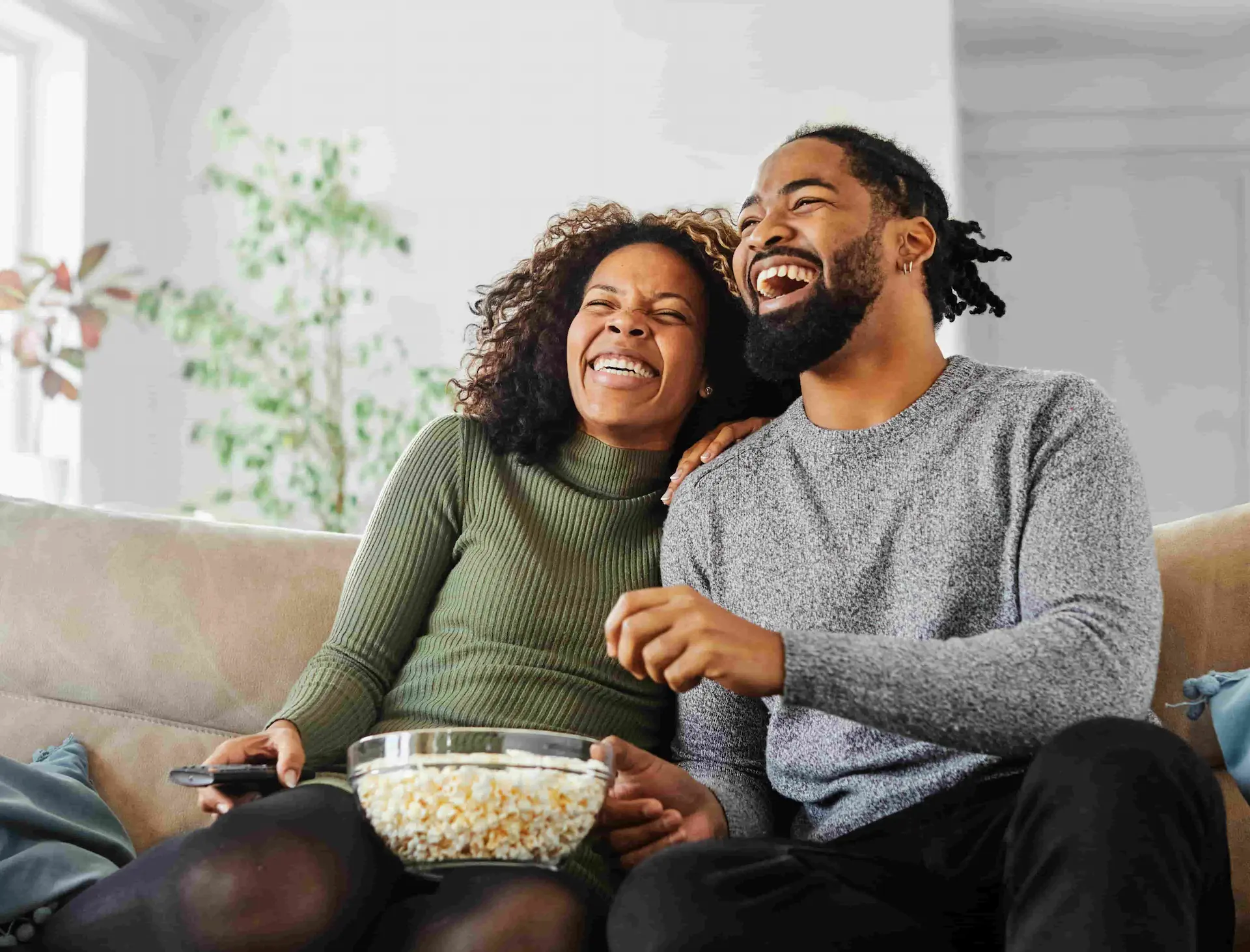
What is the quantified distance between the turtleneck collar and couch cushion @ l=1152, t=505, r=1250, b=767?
1.99 ft

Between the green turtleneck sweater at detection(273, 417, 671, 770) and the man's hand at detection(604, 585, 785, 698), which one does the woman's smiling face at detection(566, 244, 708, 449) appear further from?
the man's hand at detection(604, 585, 785, 698)

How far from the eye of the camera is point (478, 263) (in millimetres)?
4402

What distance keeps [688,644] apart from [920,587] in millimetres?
369

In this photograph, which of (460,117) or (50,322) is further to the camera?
(460,117)

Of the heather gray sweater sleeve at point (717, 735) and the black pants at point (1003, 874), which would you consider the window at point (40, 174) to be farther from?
the black pants at point (1003, 874)

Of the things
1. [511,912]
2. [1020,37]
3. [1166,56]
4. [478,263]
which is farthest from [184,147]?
[511,912]

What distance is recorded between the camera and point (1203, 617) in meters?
1.54

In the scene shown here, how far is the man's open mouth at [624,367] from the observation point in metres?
1.63

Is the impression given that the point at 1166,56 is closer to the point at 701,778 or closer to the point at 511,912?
the point at 701,778

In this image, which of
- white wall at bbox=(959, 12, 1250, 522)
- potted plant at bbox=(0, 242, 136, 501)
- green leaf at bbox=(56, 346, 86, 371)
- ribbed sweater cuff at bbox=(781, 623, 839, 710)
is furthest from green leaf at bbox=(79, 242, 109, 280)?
ribbed sweater cuff at bbox=(781, 623, 839, 710)

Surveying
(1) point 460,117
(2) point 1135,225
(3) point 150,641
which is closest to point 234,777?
(3) point 150,641

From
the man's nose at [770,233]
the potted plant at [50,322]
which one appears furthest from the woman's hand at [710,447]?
the potted plant at [50,322]

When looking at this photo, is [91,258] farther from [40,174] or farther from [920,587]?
[920,587]

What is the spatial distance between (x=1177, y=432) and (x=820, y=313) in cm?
348
